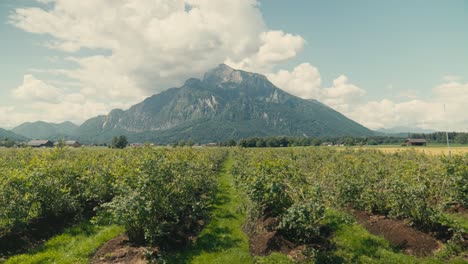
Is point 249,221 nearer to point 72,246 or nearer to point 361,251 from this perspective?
point 361,251

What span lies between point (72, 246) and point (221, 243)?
21.5 feet

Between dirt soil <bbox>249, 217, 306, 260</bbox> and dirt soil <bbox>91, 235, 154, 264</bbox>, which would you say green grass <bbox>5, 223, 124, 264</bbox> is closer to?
dirt soil <bbox>91, 235, 154, 264</bbox>

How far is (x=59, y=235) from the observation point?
41.8 feet

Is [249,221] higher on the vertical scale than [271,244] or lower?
higher

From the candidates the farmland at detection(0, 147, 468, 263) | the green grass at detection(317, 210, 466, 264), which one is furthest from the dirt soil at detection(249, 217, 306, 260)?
the green grass at detection(317, 210, 466, 264)

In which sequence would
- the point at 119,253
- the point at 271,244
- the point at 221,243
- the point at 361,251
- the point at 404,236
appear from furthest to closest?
1. the point at 221,243
2. the point at 404,236
3. the point at 271,244
4. the point at 361,251
5. the point at 119,253

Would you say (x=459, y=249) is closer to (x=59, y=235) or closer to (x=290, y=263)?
(x=290, y=263)

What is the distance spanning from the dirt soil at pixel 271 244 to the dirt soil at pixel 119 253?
15.7ft

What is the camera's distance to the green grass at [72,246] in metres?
10.2

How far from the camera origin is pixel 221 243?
12703 millimetres

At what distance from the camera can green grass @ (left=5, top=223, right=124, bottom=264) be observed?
10250mm

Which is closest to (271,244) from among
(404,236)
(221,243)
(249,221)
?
(221,243)

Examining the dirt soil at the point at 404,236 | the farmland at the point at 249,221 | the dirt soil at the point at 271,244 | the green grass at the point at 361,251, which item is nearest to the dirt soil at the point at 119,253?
the farmland at the point at 249,221

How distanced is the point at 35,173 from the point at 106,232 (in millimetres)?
4398
